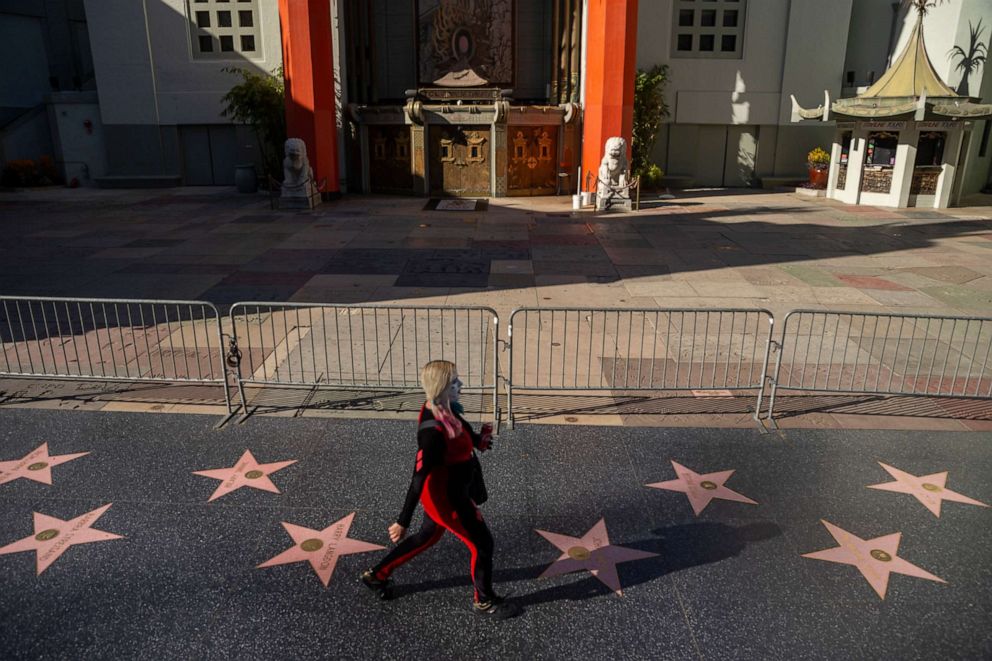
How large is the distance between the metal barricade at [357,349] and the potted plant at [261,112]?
15.3m

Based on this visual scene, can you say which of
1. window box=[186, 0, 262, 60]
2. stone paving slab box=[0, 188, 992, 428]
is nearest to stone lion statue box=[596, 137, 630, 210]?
stone paving slab box=[0, 188, 992, 428]

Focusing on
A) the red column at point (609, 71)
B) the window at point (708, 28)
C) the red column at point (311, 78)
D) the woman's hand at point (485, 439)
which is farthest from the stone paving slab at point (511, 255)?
the window at point (708, 28)

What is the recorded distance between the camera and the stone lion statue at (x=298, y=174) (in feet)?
68.2

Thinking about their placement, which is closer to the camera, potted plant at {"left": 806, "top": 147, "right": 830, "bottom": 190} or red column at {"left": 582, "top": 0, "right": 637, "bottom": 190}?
red column at {"left": 582, "top": 0, "right": 637, "bottom": 190}

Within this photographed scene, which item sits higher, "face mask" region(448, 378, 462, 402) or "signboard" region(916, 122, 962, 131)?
"signboard" region(916, 122, 962, 131)

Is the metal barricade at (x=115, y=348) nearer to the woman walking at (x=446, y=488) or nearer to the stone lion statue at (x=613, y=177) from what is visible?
the woman walking at (x=446, y=488)

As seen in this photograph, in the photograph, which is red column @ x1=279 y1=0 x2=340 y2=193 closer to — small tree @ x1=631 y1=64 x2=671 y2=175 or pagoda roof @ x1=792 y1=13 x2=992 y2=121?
small tree @ x1=631 y1=64 x2=671 y2=175

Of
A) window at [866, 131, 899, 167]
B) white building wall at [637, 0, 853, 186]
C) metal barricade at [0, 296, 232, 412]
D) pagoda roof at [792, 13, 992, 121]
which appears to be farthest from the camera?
white building wall at [637, 0, 853, 186]

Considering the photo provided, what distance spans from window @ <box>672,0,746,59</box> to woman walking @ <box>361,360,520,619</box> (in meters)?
26.0

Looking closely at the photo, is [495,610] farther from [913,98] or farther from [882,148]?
[882,148]

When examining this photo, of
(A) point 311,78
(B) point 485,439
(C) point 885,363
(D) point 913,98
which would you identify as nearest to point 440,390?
(B) point 485,439

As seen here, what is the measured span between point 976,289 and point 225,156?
2536 cm

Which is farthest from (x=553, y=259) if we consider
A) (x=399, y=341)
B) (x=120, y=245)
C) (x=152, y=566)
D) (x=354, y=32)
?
(x=354, y=32)

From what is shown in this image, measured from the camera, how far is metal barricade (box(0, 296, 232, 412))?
7758mm
